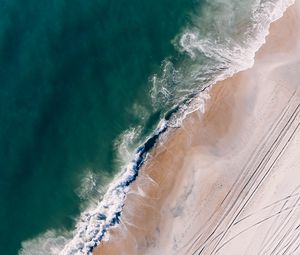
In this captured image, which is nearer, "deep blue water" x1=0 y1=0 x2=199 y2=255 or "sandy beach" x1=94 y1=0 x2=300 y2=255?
"sandy beach" x1=94 y1=0 x2=300 y2=255

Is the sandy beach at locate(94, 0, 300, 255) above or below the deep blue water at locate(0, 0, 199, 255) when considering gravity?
below

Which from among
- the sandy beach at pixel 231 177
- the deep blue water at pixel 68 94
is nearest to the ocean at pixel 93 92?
the deep blue water at pixel 68 94

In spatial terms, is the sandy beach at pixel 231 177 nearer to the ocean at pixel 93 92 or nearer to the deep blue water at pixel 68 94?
the ocean at pixel 93 92

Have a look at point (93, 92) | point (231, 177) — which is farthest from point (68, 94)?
point (231, 177)

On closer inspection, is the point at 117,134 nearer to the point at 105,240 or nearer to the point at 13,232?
the point at 105,240

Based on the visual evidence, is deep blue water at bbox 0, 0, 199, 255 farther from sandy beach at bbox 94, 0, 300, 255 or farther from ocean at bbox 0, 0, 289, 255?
sandy beach at bbox 94, 0, 300, 255

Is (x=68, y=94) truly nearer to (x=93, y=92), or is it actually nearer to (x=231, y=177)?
(x=93, y=92)

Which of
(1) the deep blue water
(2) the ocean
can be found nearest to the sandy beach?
(2) the ocean
